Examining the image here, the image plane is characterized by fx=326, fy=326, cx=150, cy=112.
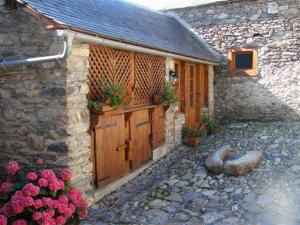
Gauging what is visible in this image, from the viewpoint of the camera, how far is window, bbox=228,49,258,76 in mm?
10500

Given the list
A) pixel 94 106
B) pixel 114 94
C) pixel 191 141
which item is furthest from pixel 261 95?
pixel 94 106

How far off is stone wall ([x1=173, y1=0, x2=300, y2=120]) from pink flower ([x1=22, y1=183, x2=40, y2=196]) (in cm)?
830

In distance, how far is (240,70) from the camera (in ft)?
35.2

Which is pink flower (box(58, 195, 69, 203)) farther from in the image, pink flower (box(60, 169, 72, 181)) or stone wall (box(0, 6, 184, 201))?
stone wall (box(0, 6, 184, 201))

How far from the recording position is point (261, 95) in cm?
1052

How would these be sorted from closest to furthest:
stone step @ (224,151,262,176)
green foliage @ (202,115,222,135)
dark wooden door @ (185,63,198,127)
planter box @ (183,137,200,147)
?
stone step @ (224,151,262,176) < planter box @ (183,137,200,147) < dark wooden door @ (185,63,198,127) < green foliage @ (202,115,222,135)

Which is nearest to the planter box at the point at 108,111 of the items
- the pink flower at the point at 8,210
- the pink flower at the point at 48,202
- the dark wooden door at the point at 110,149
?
the dark wooden door at the point at 110,149

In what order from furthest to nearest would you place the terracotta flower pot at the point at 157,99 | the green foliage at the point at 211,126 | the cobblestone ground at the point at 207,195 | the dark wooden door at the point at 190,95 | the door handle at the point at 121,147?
the green foliage at the point at 211,126
the dark wooden door at the point at 190,95
the terracotta flower pot at the point at 157,99
the door handle at the point at 121,147
the cobblestone ground at the point at 207,195

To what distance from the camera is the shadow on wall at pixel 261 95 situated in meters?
10.2

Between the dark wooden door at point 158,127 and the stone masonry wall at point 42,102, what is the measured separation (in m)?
2.33

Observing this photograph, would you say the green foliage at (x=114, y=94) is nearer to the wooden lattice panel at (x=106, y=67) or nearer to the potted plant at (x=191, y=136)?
the wooden lattice panel at (x=106, y=67)

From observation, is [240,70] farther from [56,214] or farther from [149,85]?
[56,214]

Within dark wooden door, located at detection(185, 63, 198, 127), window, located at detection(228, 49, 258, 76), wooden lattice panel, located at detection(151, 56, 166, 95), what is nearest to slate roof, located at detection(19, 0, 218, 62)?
wooden lattice panel, located at detection(151, 56, 166, 95)

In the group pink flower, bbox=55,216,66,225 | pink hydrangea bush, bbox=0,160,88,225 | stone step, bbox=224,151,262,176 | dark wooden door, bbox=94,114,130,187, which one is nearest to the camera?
pink hydrangea bush, bbox=0,160,88,225
